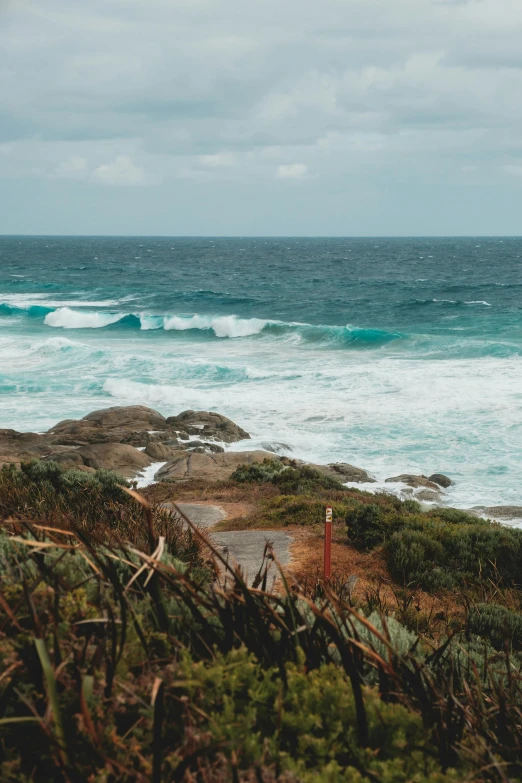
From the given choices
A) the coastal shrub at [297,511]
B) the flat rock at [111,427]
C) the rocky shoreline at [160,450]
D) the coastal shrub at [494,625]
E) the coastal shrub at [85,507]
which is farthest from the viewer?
the flat rock at [111,427]

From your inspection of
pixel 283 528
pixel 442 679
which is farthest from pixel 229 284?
pixel 442 679

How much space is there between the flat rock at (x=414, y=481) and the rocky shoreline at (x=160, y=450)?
2 cm

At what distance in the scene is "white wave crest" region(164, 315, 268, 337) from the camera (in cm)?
4294

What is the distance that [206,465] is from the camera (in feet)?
58.0

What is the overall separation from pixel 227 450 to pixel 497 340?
2113 centimetres

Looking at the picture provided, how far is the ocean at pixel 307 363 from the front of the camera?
20594mm

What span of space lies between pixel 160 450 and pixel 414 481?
691 cm

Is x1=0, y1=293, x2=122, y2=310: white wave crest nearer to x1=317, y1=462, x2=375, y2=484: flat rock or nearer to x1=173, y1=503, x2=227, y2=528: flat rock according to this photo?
x1=317, y1=462, x2=375, y2=484: flat rock

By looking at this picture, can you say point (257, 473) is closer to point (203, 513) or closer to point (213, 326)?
point (203, 513)

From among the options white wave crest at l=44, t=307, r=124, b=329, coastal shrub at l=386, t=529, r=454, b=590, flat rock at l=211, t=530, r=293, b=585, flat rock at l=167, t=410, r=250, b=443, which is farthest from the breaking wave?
coastal shrub at l=386, t=529, r=454, b=590

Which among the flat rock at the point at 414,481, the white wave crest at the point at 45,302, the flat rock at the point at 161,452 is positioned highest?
the white wave crest at the point at 45,302

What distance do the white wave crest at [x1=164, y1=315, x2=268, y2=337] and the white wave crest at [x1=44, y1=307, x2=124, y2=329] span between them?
4112 millimetres

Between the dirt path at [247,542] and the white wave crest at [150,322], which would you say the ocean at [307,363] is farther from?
the dirt path at [247,542]

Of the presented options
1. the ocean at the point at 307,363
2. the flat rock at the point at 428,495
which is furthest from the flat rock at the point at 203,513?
the ocean at the point at 307,363
